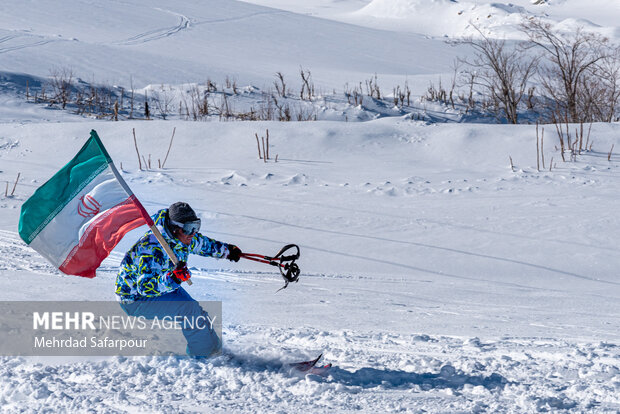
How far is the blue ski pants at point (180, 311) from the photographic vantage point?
13.5ft

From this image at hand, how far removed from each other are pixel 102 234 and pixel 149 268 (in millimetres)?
470

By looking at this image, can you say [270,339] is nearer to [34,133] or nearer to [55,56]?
[34,133]

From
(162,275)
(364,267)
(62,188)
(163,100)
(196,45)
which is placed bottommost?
(364,267)

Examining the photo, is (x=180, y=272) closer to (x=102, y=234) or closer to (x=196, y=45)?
(x=102, y=234)

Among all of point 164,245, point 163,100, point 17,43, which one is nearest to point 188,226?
point 164,245

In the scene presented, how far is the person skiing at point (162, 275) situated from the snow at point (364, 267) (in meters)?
0.33

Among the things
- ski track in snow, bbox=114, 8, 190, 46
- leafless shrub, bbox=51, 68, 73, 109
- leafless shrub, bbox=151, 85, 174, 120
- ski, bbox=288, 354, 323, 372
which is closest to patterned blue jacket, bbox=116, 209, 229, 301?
ski, bbox=288, 354, 323, 372

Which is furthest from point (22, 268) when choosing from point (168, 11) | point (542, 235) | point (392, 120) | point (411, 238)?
point (168, 11)

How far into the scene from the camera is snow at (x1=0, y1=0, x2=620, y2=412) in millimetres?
3871

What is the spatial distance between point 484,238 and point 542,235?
755mm

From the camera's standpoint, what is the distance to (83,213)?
4.32 m

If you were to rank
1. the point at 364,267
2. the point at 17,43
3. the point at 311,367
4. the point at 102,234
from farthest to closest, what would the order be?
the point at 17,43 → the point at 364,267 → the point at 102,234 → the point at 311,367

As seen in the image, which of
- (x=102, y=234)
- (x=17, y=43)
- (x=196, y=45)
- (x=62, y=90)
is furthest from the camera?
(x=196, y=45)

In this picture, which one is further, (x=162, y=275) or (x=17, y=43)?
(x=17, y=43)
